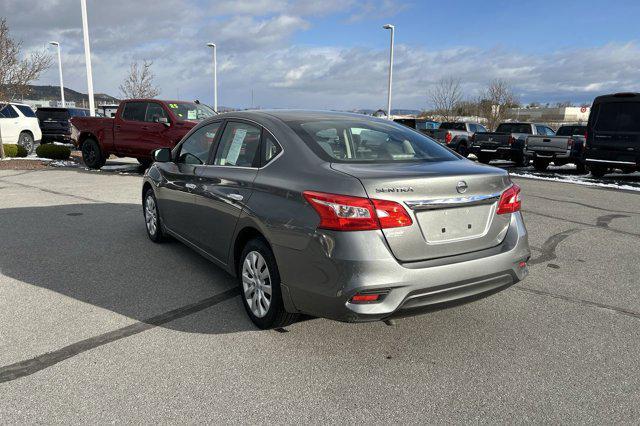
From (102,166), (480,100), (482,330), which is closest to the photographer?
(482,330)

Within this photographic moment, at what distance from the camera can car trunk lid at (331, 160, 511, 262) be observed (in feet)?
9.56

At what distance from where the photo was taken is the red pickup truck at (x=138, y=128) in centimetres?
1222

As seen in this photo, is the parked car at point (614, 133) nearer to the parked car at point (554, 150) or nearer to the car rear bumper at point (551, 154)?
the parked car at point (554, 150)

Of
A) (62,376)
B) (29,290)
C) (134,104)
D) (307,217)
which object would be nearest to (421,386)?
(307,217)

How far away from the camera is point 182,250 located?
5.72 meters

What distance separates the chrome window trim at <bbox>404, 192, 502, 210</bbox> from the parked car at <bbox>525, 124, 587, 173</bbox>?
570 inches

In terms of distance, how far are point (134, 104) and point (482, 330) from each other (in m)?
11.9

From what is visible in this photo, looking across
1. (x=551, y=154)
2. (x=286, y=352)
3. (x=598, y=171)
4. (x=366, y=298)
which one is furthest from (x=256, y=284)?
(x=551, y=154)

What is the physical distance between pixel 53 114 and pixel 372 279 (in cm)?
2327

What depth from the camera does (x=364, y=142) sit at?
12.3 feet

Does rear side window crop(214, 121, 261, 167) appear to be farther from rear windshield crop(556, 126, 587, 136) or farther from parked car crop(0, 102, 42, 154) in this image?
rear windshield crop(556, 126, 587, 136)

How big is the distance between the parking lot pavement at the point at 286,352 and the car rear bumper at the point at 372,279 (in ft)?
1.40

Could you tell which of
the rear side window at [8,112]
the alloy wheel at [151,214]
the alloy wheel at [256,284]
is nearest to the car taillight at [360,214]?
the alloy wheel at [256,284]

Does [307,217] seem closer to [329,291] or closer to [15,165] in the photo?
[329,291]
